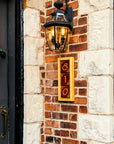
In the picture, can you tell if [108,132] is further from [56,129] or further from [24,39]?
[24,39]

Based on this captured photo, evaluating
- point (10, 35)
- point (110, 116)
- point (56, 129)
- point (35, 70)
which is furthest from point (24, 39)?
point (110, 116)

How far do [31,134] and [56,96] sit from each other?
50 cm

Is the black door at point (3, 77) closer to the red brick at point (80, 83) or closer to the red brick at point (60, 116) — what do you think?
the red brick at point (60, 116)

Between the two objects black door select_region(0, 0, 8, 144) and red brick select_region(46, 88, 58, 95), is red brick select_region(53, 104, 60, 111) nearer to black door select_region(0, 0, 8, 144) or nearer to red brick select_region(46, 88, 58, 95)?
red brick select_region(46, 88, 58, 95)

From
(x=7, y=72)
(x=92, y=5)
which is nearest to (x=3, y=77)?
(x=7, y=72)

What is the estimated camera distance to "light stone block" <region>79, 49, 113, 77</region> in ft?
8.31

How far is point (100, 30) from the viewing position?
8.50ft

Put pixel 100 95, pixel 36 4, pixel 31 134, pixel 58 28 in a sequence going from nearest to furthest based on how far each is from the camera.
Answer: pixel 100 95
pixel 58 28
pixel 31 134
pixel 36 4

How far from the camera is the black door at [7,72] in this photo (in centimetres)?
293

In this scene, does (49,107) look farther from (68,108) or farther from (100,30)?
(100,30)

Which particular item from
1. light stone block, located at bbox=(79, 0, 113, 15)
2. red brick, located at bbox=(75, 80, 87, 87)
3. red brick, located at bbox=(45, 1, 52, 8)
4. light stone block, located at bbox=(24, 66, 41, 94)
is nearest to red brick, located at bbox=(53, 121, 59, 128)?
light stone block, located at bbox=(24, 66, 41, 94)

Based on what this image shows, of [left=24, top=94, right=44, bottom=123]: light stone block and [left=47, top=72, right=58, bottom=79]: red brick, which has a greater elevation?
[left=47, top=72, right=58, bottom=79]: red brick

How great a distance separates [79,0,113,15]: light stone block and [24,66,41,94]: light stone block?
813 mm

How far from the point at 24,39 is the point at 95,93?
100 centimetres
